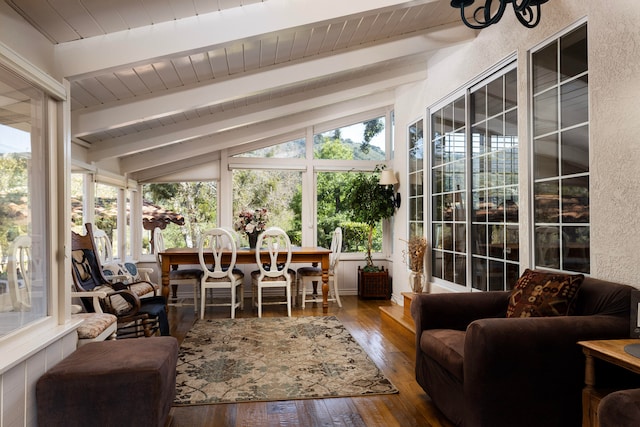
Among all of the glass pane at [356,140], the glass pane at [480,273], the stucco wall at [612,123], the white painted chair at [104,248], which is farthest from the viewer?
the glass pane at [356,140]

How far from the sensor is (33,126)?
7.51 ft

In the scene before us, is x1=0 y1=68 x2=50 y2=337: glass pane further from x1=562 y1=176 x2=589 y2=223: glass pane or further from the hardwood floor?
x1=562 y1=176 x2=589 y2=223: glass pane

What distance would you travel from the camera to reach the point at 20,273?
2.12 metres

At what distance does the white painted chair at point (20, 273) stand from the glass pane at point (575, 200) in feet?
10.4

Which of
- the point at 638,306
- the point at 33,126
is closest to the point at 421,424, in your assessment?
the point at 638,306

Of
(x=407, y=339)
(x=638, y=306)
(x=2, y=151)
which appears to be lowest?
(x=407, y=339)

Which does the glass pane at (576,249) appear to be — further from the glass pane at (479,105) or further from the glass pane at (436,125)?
the glass pane at (436,125)

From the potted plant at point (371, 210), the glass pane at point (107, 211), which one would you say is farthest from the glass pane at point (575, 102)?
the glass pane at point (107, 211)

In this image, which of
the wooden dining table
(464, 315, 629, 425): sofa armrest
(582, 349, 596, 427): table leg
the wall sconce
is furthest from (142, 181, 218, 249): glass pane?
(582, 349, 596, 427): table leg

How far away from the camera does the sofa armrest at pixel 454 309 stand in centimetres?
279

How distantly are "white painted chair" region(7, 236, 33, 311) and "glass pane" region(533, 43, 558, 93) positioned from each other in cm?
338

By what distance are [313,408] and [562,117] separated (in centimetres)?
251

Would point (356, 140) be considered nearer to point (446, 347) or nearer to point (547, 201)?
point (547, 201)

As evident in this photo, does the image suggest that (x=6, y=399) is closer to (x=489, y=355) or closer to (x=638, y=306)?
(x=489, y=355)
